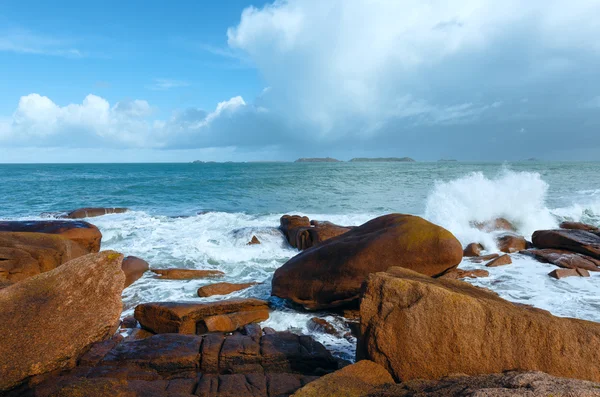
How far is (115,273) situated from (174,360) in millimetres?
1617

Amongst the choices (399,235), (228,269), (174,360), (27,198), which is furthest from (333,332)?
(27,198)

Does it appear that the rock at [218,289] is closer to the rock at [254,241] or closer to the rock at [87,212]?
the rock at [254,241]

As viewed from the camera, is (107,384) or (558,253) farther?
(558,253)

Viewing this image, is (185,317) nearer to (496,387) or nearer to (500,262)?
(496,387)

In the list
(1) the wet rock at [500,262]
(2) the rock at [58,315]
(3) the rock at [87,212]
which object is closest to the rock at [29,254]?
(2) the rock at [58,315]

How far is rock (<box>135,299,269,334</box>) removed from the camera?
7.19 meters

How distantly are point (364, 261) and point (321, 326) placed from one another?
5.60 feet

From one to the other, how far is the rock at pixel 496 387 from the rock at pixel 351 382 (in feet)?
0.57

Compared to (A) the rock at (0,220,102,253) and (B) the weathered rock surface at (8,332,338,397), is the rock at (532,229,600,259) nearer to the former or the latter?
(B) the weathered rock surface at (8,332,338,397)

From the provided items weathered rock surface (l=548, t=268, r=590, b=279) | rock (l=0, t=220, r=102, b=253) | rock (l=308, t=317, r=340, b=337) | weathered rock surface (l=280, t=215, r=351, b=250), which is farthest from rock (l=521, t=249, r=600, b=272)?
rock (l=0, t=220, r=102, b=253)

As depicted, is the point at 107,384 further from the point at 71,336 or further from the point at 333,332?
the point at 333,332

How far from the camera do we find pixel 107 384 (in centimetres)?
403

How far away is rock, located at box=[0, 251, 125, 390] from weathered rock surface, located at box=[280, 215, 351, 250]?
708cm

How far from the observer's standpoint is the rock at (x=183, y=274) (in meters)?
11.1
